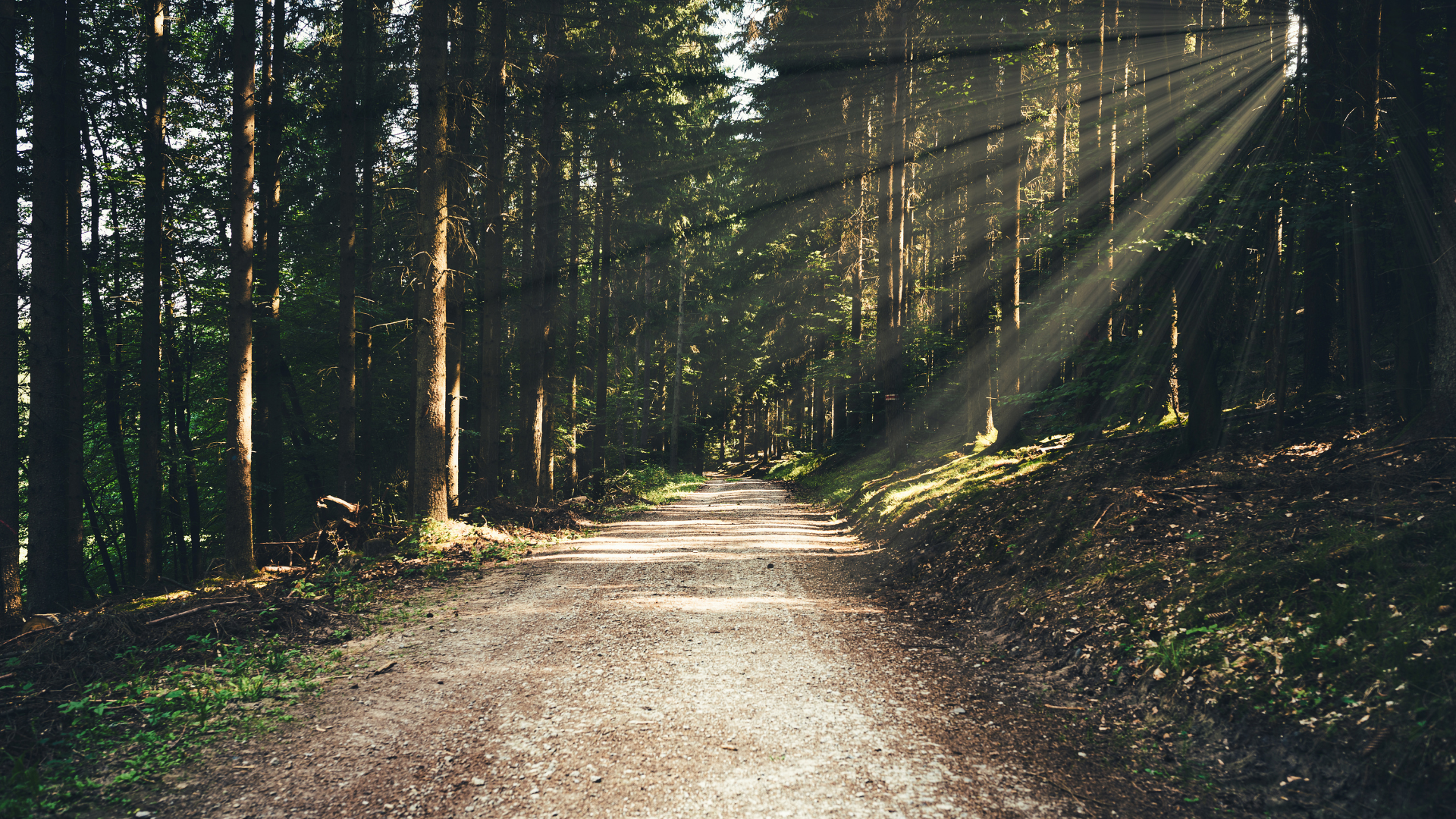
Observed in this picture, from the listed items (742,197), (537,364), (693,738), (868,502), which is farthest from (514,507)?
(742,197)

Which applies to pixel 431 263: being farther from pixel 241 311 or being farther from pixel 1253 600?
pixel 1253 600

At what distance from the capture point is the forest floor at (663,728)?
3445 mm

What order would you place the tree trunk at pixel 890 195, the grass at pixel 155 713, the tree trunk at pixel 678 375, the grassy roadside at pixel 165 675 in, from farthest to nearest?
the tree trunk at pixel 678 375, the tree trunk at pixel 890 195, the grassy roadside at pixel 165 675, the grass at pixel 155 713

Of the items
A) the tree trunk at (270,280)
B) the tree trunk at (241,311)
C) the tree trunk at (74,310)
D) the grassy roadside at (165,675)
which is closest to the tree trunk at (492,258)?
the tree trunk at (270,280)

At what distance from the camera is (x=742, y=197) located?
25484 millimetres

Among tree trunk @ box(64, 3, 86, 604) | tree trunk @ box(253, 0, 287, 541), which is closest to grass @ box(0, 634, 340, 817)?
tree trunk @ box(64, 3, 86, 604)

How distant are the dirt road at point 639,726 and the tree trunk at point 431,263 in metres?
4.60

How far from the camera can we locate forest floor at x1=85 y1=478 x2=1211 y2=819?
11.3 feet

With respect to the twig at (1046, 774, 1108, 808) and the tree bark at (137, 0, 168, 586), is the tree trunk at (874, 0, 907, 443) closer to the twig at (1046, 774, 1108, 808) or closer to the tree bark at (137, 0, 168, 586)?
the twig at (1046, 774, 1108, 808)

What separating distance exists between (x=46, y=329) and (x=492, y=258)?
7675 mm

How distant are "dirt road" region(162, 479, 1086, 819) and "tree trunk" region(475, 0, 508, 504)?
8.13 m

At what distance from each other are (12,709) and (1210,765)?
738cm

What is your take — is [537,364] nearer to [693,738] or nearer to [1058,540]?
[1058,540]

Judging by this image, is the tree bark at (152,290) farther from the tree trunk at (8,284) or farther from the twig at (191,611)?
the twig at (191,611)
